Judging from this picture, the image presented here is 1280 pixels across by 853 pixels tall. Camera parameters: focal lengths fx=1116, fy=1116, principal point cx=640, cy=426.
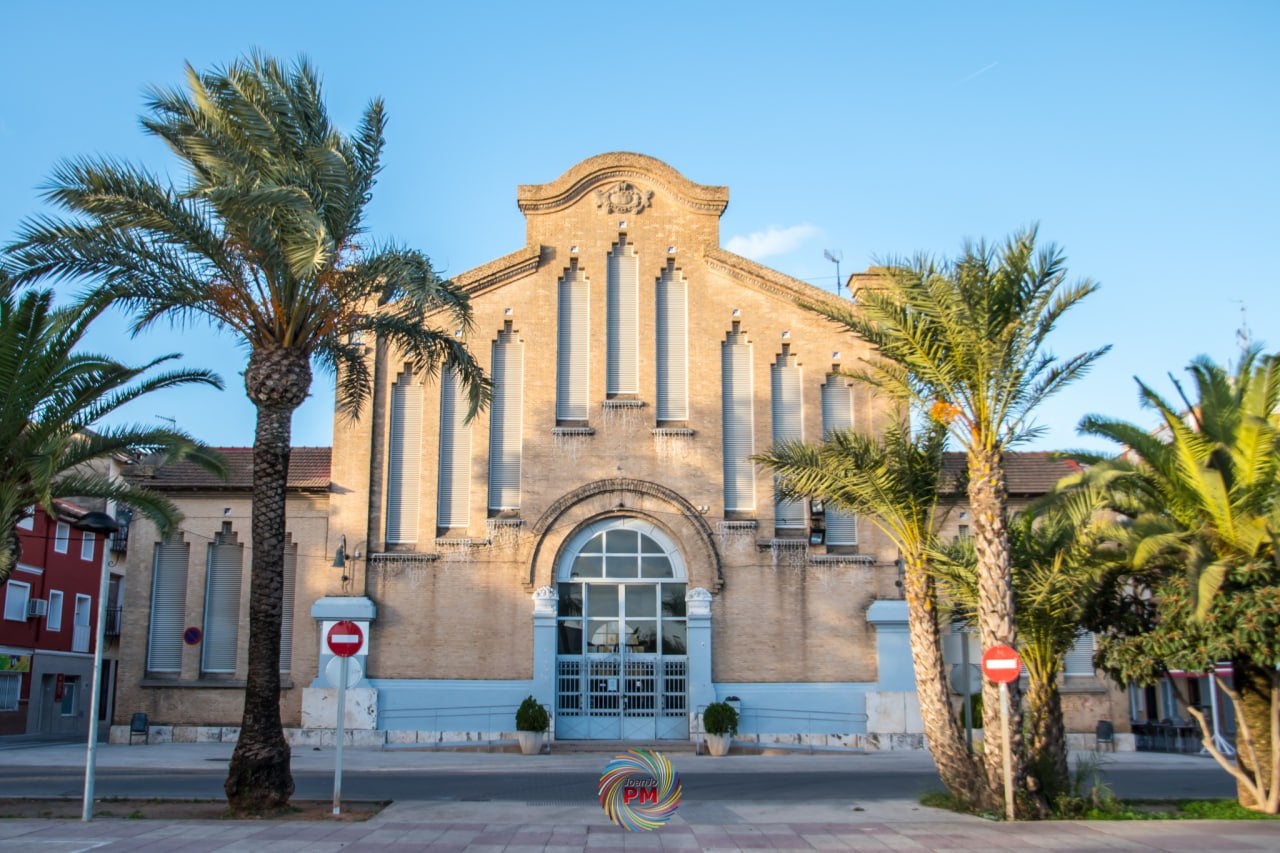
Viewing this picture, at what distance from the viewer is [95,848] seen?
470 inches

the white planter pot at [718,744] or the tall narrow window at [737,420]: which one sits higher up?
the tall narrow window at [737,420]

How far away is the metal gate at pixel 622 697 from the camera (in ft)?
87.2

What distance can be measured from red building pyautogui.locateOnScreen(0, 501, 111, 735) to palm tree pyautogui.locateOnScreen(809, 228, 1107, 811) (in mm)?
28347

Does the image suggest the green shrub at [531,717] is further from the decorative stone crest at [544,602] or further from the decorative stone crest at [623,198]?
the decorative stone crest at [623,198]

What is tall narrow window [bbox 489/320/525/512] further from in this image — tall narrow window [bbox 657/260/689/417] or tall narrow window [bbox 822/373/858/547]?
tall narrow window [bbox 822/373/858/547]

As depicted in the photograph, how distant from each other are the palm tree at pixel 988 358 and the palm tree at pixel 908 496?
83 centimetres

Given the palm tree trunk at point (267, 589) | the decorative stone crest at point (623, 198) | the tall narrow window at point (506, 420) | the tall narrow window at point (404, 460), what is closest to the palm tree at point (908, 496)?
the palm tree trunk at point (267, 589)

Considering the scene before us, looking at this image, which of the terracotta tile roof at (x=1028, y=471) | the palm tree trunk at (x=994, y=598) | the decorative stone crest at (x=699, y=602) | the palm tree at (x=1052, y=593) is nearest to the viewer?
the palm tree trunk at (x=994, y=598)

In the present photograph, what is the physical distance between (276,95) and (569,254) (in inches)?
531

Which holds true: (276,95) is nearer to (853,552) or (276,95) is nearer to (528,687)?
(528,687)

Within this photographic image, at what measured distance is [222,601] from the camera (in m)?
28.3

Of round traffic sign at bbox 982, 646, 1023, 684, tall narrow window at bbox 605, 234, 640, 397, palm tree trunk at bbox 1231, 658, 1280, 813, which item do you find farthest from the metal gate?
palm tree trunk at bbox 1231, 658, 1280, 813

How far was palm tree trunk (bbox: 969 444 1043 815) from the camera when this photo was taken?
15.3 meters

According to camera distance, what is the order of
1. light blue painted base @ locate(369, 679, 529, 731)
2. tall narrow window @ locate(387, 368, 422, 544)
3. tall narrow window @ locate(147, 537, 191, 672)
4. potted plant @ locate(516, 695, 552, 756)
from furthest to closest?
tall narrow window @ locate(147, 537, 191, 672), tall narrow window @ locate(387, 368, 422, 544), light blue painted base @ locate(369, 679, 529, 731), potted plant @ locate(516, 695, 552, 756)
